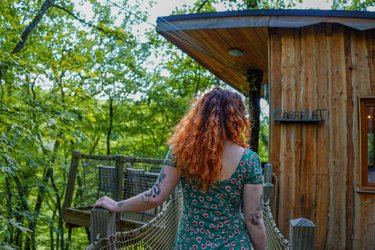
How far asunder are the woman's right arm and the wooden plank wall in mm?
3423

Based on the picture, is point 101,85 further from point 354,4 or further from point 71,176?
point 354,4

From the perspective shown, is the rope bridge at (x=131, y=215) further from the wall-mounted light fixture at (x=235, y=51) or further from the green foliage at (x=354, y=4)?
the green foliage at (x=354, y=4)

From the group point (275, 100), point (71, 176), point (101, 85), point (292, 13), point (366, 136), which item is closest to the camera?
point (366, 136)

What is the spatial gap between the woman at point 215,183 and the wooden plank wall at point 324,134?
3449mm

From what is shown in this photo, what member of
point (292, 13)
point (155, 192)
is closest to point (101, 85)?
point (292, 13)

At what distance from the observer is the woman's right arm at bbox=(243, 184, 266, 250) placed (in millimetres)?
1695

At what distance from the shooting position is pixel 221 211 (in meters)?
1.68

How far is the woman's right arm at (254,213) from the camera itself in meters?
1.70

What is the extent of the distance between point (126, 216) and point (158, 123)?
682 cm

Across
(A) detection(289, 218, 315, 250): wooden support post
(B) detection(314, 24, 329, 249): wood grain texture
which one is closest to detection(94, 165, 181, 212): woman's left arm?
(A) detection(289, 218, 315, 250): wooden support post

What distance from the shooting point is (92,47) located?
38.5 feet

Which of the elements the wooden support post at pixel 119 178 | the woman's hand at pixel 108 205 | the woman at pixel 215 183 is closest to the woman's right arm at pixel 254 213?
the woman at pixel 215 183

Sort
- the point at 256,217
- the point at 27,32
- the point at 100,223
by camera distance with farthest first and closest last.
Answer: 1. the point at 27,32
2. the point at 256,217
3. the point at 100,223

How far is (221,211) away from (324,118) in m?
3.71
